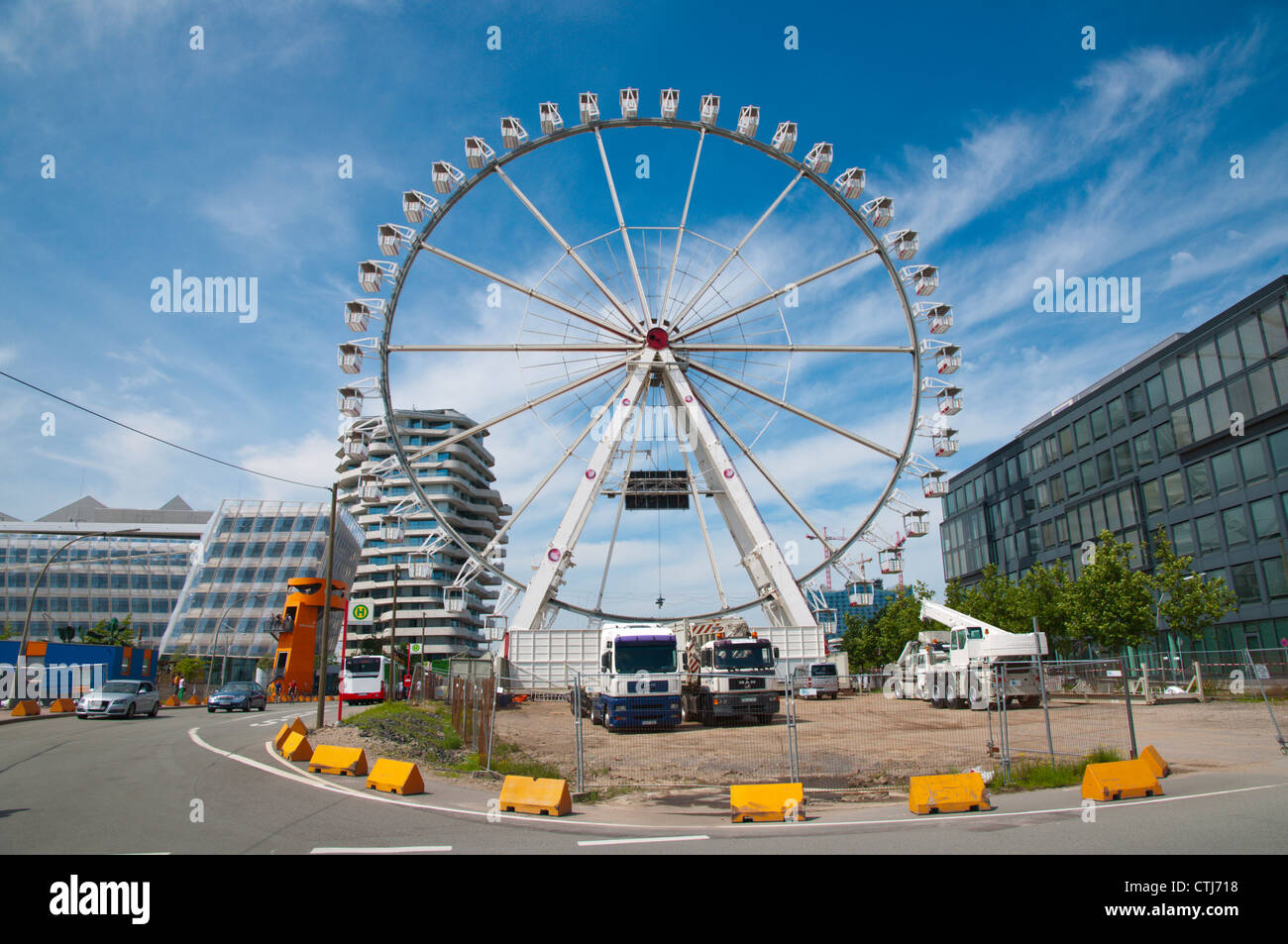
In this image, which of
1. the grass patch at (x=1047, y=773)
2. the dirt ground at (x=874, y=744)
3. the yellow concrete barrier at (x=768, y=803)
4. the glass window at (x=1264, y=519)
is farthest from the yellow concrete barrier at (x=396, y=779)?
the glass window at (x=1264, y=519)

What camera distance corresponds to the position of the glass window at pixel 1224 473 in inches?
1779

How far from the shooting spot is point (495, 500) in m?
121

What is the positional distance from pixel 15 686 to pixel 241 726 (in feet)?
52.1

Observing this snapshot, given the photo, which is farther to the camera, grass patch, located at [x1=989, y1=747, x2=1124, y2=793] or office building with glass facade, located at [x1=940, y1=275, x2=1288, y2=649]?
office building with glass facade, located at [x1=940, y1=275, x2=1288, y2=649]

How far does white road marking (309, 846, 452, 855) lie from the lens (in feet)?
26.9

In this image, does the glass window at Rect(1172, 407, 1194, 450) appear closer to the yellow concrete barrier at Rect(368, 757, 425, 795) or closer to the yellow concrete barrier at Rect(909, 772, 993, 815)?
the yellow concrete barrier at Rect(909, 772, 993, 815)

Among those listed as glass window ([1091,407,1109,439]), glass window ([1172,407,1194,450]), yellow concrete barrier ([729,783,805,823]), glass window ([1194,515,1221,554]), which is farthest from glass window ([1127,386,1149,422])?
yellow concrete barrier ([729,783,805,823])

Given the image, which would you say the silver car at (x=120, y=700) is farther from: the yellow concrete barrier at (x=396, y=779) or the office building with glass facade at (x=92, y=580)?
the office building with glass facade at (x=92, y=580)

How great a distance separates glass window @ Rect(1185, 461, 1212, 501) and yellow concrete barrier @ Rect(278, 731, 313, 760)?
5102 centimetres

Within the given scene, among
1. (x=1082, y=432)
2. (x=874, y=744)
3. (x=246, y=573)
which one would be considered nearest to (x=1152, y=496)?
(x=1082, y=432)

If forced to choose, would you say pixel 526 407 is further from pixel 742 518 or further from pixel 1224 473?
pixel 1224 473

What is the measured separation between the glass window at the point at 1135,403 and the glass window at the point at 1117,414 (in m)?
0.69

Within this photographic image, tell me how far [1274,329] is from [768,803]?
45.5m
